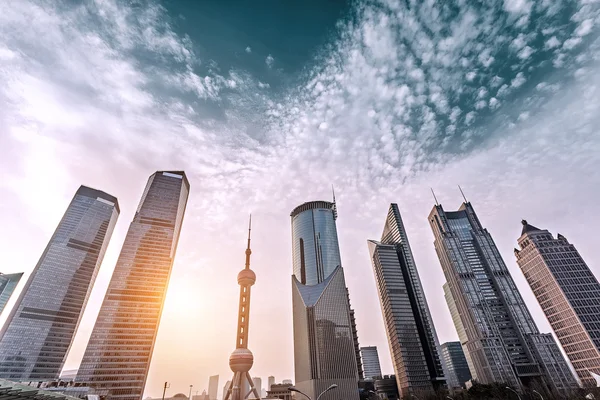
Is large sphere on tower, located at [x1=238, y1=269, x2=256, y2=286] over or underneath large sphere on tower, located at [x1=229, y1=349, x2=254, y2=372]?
over

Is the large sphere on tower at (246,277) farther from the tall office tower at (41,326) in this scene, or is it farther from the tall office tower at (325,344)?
the tall office tower at (41,326)

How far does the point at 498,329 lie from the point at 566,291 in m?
40.5

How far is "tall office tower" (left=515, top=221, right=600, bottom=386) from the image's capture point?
14938 centimetres

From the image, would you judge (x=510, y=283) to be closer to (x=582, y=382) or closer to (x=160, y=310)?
(x=582, y=382)

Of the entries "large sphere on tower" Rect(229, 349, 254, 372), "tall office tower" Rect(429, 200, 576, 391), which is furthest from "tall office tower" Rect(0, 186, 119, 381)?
"tall office tower" Rect(429, 200, 576, 391)

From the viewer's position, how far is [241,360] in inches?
3875

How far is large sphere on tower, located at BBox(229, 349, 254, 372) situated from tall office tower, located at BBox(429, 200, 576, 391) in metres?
132

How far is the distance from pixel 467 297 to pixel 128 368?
20274cm

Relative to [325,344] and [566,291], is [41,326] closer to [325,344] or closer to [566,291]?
[325,344]

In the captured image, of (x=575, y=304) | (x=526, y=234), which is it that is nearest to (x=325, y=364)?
(x=575, y=304)

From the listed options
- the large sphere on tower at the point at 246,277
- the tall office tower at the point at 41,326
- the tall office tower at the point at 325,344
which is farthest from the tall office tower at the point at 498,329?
the tall office tower at the point at 41,326

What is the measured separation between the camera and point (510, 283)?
19038cm

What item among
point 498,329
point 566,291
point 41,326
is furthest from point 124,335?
point 566,291

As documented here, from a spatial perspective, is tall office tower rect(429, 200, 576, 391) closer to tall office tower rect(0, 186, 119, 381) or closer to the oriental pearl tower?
the oriental pearl tower
